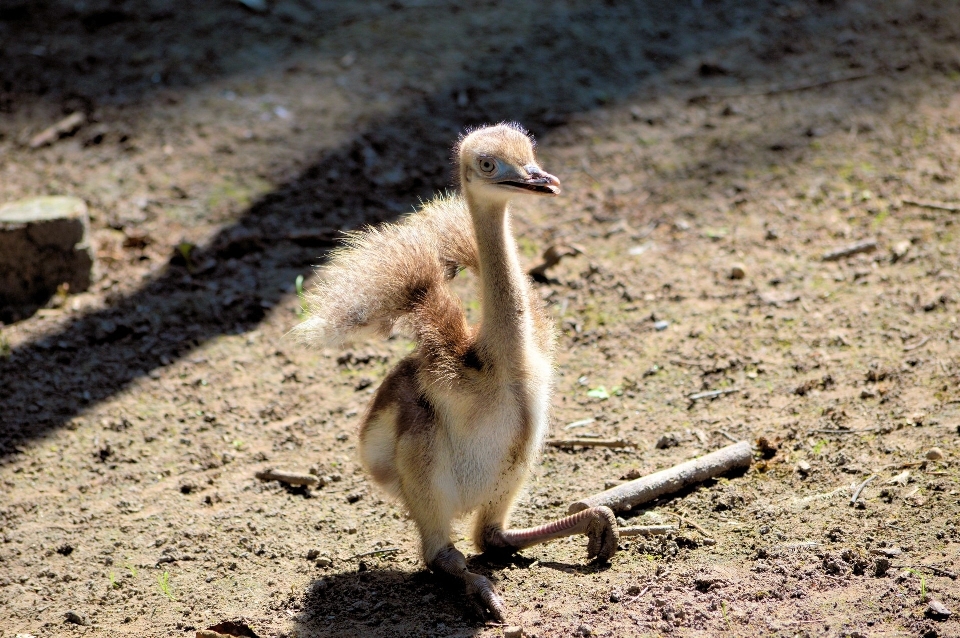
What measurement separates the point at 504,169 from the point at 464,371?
0.93 metres

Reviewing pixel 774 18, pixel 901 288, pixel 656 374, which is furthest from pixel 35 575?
pixel 774 18

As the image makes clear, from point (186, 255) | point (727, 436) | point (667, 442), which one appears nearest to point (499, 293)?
point (667, 442)

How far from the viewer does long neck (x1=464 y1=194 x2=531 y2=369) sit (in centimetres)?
469

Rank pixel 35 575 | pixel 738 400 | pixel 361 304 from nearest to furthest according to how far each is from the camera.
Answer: pixel 361 304, pixel 35 575, pixel 738 400

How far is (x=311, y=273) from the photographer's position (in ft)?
25.2

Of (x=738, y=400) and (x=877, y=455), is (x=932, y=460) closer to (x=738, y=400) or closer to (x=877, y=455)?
(x=877, y=455)

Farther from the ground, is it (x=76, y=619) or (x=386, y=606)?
(x=386, y=606)

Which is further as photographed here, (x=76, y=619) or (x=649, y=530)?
(x=649, y=530)

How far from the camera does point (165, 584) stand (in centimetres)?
507

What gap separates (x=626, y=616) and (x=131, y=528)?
277 cm

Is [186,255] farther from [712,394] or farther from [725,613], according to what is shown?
[725,613]

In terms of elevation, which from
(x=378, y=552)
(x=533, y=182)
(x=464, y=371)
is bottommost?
(x=378, y=552)

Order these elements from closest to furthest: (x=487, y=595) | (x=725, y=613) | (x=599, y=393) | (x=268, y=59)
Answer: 1. (x=725, y=613)
2. (x=487, y=595)
3. (x=599, y=393)
4. (x=268, y=59)

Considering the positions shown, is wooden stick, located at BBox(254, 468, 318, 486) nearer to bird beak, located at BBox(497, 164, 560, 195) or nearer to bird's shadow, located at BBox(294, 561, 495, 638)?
bird's shadow, located at BBox(294, 561, 495, 638)
